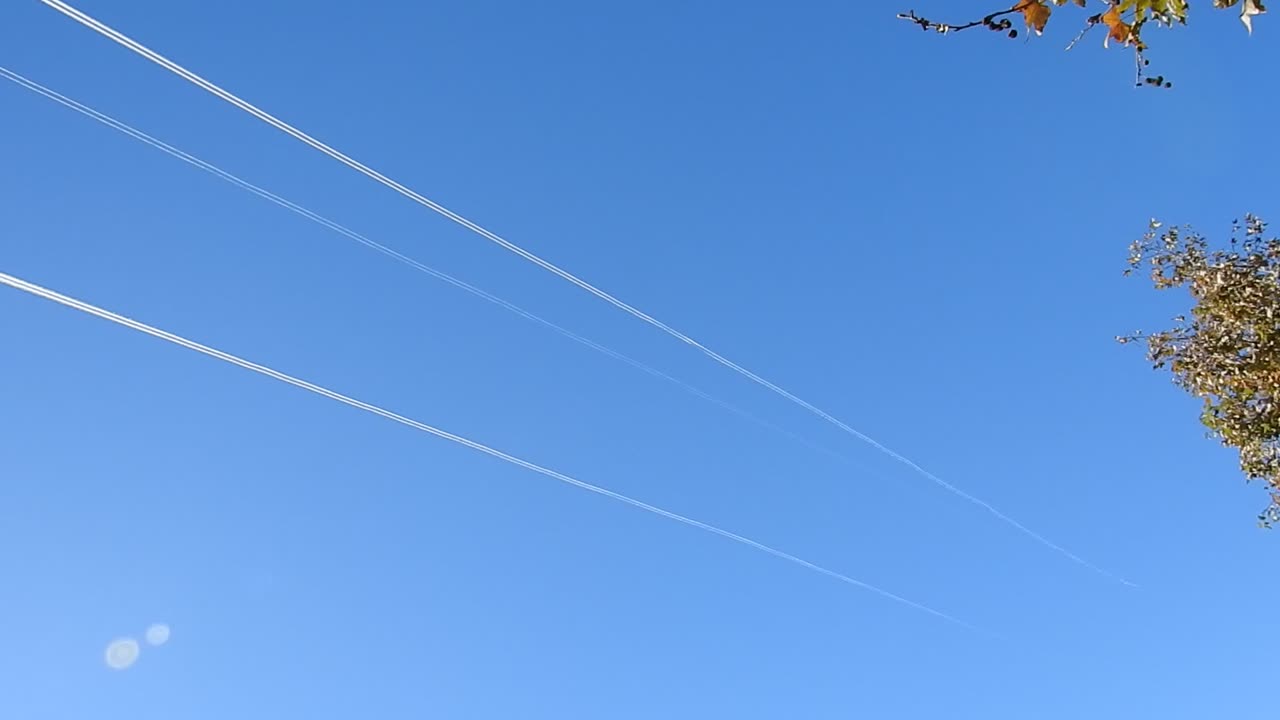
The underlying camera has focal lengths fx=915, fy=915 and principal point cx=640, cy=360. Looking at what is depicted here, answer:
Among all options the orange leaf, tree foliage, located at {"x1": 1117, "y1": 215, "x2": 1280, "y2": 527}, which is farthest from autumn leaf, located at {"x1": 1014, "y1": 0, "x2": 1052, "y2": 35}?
tree foliage, located at {"x1": 1117, "y1": 215, "x2": 1280, "y2": 527}

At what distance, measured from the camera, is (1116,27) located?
5543 millimetres

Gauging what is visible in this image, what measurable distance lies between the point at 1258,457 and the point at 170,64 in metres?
18.1

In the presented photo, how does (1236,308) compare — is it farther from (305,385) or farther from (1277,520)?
(305,385)

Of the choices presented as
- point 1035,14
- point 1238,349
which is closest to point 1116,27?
point 1035,14

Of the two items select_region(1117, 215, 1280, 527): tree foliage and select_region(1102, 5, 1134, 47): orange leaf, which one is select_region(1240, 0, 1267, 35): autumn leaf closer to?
select_region(1102, 5, 1134, 47): orange leaf

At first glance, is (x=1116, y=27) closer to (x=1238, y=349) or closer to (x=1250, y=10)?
(x=1250, y=10)

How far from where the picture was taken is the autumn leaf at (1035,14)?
5.25 m

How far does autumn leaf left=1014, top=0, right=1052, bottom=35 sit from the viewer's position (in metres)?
5.25

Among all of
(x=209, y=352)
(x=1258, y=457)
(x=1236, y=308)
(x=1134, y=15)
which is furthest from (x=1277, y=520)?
(x=209, y=352)

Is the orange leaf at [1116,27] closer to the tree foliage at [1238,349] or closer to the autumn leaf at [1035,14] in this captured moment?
the autumn leaf at [1035,14]

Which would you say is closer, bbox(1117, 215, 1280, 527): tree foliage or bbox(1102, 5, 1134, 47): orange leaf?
bbox(1102, 5, 1134, 47): orange leaf

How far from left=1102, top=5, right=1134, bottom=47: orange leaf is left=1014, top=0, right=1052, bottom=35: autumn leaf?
537mm

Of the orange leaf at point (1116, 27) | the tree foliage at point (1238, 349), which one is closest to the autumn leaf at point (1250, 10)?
the orange leaf at point (1116, 27)

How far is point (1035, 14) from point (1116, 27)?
0.68 metres
